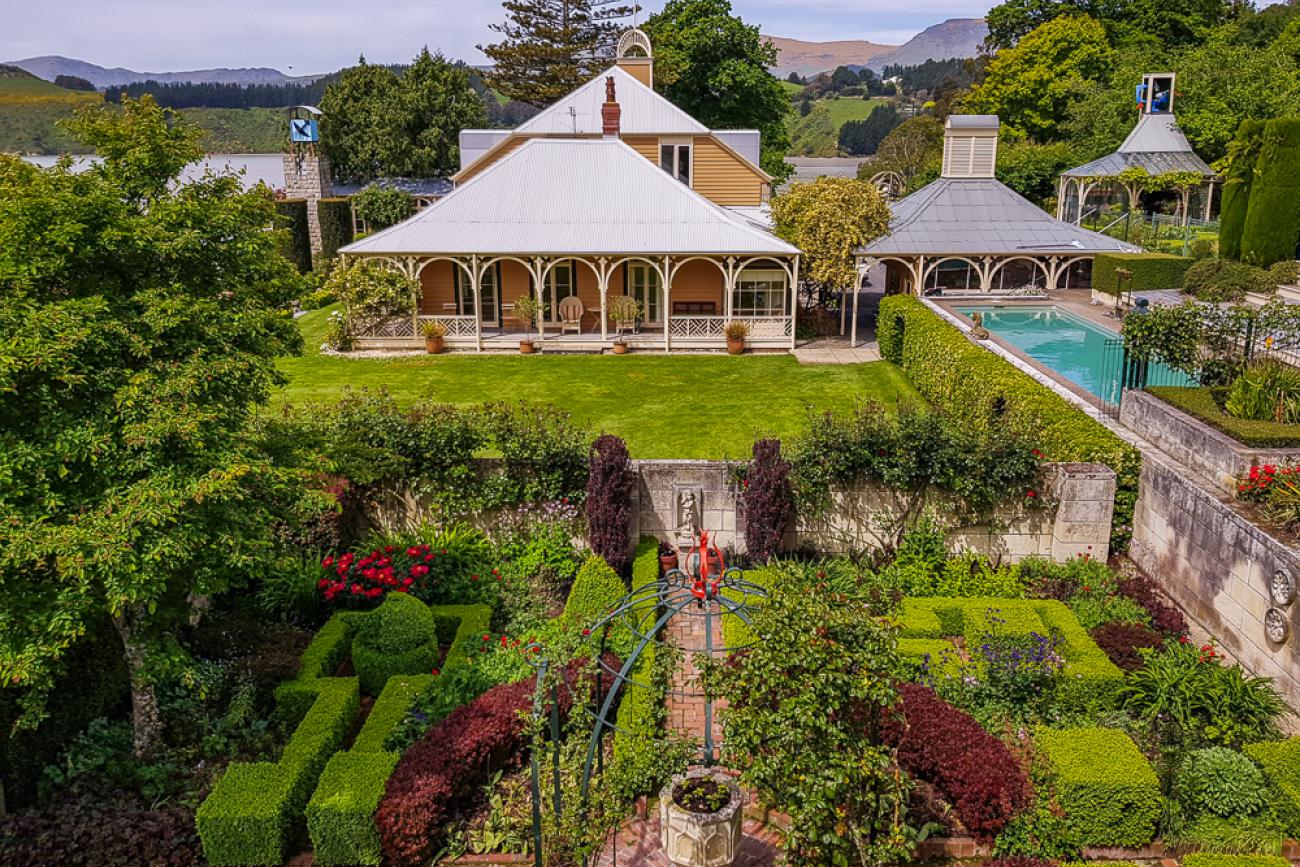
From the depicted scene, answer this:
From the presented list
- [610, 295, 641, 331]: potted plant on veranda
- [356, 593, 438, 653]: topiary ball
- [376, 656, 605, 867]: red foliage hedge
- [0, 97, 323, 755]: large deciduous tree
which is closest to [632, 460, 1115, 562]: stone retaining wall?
[356, 593, 438, 653]: topiary ball

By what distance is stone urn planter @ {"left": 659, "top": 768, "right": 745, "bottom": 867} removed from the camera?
256 inches

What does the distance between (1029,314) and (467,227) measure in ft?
49.2

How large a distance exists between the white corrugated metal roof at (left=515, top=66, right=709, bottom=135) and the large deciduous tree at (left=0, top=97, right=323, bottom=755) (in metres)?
22.2

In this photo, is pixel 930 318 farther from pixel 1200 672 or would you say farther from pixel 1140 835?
pixel 1140 835

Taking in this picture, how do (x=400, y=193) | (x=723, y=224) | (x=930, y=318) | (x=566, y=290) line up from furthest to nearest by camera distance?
(x=400, y=193) < (x=566, y=290) < (x=723, y=224) < (x=930, y=318)

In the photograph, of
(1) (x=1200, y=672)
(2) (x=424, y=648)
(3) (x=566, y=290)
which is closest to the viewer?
(1) (x=1200, y=672)

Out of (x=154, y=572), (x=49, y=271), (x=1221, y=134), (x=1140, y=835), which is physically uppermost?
(x=1221, y=134)

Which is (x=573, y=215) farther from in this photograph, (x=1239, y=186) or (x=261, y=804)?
(x=261, y=804)

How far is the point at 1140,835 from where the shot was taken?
291 inches

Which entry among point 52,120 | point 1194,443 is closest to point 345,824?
point 1194,443

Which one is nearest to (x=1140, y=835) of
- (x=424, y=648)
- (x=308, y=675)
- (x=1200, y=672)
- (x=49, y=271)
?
(x=1200, y=672)

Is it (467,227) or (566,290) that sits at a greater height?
(467,227)

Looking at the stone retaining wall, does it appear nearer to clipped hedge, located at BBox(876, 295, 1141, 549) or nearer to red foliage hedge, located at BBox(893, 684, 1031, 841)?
clipped hedge, located at BBox(876, 295, 1141, 549)

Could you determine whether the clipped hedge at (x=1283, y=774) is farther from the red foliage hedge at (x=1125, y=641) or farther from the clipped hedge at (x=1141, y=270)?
the clipped hedge at (x=1141, y=270)
